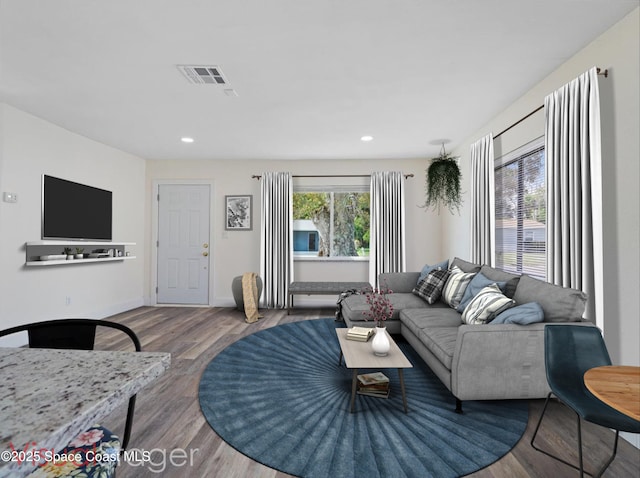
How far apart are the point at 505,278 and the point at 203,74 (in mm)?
3235

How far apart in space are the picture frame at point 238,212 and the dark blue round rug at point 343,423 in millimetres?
2959

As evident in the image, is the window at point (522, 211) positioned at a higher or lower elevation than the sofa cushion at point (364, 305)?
higher

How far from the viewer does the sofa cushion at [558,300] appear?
2.15m

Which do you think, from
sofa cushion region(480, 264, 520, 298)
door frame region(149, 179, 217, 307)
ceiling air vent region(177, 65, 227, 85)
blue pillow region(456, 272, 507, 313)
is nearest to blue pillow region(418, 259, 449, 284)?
sofa cushion region(480, 264, 520, 298)

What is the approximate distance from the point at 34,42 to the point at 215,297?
413cm

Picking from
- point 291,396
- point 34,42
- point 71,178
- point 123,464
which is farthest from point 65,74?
point 291,396

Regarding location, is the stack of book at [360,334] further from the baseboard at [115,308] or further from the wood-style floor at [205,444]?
the baseboard at [115,308]

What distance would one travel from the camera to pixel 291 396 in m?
2.45

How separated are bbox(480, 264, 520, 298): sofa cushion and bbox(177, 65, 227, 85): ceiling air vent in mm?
3071

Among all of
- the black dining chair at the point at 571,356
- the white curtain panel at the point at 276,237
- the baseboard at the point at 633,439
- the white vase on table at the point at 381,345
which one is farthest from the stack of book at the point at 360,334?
the white curtain panel at the point at 276,237

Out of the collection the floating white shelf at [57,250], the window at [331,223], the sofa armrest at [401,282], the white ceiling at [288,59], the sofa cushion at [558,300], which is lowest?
the sofa armrest at [401,282]

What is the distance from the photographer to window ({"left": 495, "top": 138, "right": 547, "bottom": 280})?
3074 millimetres

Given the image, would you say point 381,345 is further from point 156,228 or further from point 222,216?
point 156,228

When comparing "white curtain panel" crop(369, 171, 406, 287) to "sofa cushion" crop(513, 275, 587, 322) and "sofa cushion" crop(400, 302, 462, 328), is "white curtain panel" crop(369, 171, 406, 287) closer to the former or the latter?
"sofa cushion" crop(400, 302, 462, 328)
